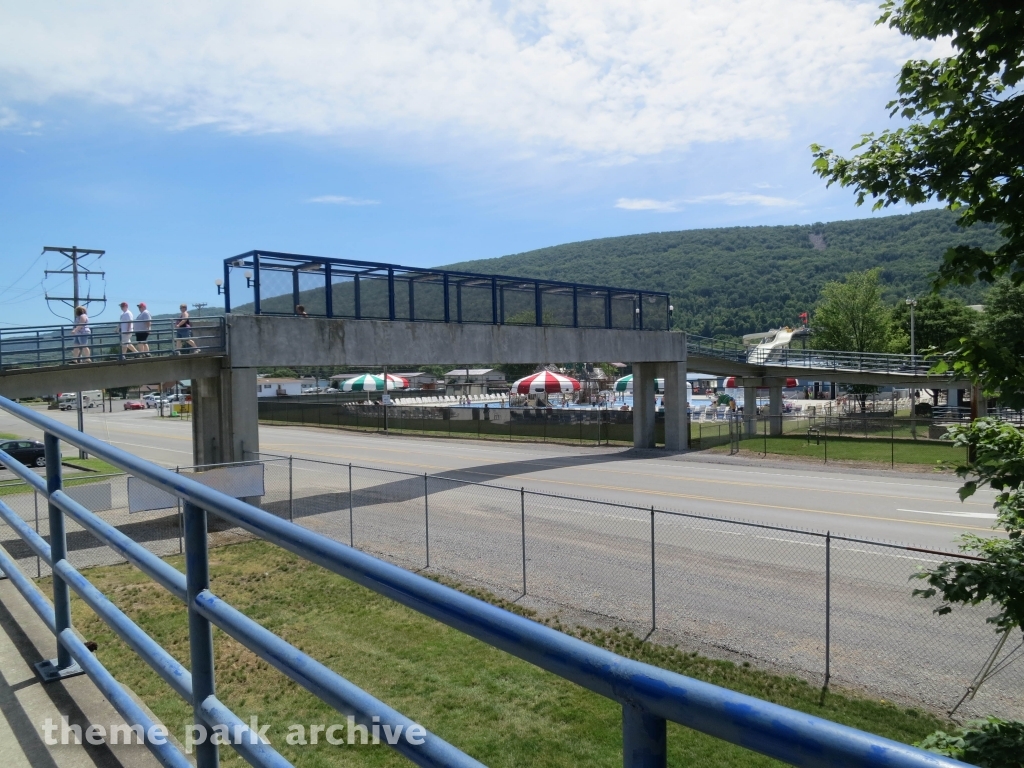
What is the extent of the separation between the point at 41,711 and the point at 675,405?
36.5 metres

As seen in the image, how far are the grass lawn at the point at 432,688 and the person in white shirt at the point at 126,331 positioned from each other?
8.25 metres

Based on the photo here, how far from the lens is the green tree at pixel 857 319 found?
6034 centimetres

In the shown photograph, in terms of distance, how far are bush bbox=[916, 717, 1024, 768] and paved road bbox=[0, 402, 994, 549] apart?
12690mm

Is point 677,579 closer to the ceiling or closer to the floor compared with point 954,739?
closer to the floor

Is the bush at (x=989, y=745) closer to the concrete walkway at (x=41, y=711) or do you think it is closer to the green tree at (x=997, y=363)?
the green tree at (x=997, y=363)

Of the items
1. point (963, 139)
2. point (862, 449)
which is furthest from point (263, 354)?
point (862, 449)

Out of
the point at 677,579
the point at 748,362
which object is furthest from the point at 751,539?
the point at 748,362

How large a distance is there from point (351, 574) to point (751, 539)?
16.5 m

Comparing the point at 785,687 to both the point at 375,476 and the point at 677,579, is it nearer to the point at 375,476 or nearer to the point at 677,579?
the point at 677,579

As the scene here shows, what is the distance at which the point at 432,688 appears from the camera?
920 cm

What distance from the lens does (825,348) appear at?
61.8 meters

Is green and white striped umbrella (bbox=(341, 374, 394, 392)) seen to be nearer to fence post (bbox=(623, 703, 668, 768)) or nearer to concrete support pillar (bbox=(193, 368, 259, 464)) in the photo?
concrete support pillar (bbox=(193, 368, 259, 464))

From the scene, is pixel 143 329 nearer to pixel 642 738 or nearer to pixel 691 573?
pixel 691 573

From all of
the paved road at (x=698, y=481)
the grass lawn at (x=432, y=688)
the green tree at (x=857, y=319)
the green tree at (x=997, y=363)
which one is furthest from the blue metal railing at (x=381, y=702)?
the green tree at (x=857, y=319)
